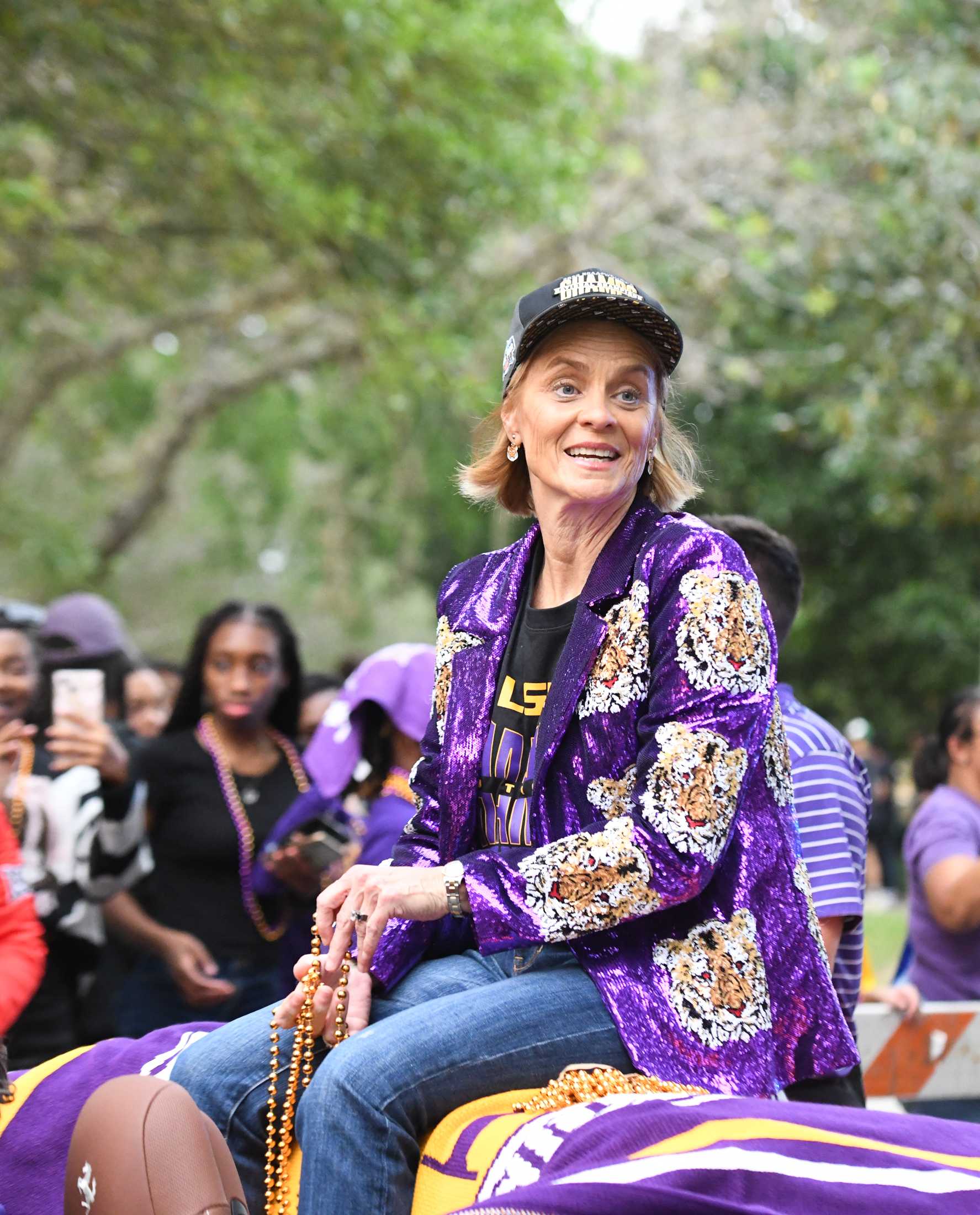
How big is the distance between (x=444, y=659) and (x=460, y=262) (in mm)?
9715

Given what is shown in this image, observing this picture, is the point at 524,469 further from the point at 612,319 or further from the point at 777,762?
the point at 777,762

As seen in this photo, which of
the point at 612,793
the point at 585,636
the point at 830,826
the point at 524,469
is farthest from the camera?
the point at 830,826

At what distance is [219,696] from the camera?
6.07m

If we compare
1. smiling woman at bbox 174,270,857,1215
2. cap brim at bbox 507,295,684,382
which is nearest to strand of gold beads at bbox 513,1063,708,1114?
smiling woman at bbox 174,270,857,1215

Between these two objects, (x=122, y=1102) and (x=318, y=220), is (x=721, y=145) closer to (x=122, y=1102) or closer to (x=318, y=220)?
(x=318, y=220)

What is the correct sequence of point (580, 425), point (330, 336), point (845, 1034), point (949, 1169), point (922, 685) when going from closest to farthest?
point (949, 1169), point (845, 1034), point (580, 425), point (330, 336), point (922, 685)

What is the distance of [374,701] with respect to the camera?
5.20 m

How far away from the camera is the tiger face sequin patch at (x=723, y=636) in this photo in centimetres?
272

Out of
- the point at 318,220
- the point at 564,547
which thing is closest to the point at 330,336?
the point at 318,220

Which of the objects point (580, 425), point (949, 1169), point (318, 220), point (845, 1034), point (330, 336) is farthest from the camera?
point (330, 336)

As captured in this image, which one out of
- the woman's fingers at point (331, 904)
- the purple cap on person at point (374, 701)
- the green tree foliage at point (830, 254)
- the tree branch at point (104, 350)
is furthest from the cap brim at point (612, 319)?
the tree branch at point (104, 350)

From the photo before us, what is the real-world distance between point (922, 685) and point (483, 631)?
2222cm

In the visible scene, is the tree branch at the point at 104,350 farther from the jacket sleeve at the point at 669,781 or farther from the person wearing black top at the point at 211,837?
the jacket sleeve at the point at 669,781

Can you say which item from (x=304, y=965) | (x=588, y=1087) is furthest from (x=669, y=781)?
(x=304, y=965)
